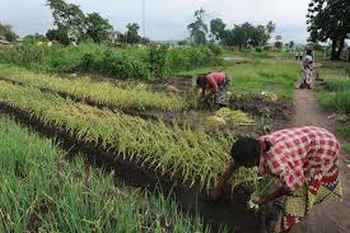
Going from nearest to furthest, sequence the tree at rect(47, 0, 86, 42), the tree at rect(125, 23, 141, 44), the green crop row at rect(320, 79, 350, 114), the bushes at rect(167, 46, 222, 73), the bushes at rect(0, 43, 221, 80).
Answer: the green crop row at rect(320, 79, 350, 114) → the bushes at rect(0, 43, 221, 80) → the bushes at rect(167, 46, 222, 73) → the tree at rect(47, 0, 86, 42) → the tree at rect(125, 23, 141, 44)

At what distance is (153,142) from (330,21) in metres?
22.8

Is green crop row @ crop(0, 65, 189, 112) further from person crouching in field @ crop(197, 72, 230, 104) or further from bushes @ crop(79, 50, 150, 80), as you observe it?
bushes @ crop(79, 50, 150, 80)

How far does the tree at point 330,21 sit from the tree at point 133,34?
11.8 m

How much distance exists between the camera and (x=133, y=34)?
32.2 m

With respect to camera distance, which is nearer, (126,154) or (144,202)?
(144,202)

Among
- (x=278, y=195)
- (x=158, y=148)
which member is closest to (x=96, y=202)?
(x=278, y=195)

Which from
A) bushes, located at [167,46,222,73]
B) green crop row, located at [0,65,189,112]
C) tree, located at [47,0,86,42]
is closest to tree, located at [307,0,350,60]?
bushes, located at [167,46,222,73]

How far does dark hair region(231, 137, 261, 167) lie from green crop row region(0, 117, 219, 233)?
0.48 metres

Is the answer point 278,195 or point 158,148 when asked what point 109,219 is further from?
point 158,148

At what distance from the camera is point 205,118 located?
6.93 metres

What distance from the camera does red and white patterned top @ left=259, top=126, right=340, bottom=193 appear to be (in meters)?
2.86

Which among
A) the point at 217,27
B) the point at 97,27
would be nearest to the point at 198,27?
the point at 217,27

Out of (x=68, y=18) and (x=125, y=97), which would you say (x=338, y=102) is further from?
(x=68, y=18)

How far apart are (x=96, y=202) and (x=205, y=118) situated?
14.1 feet
